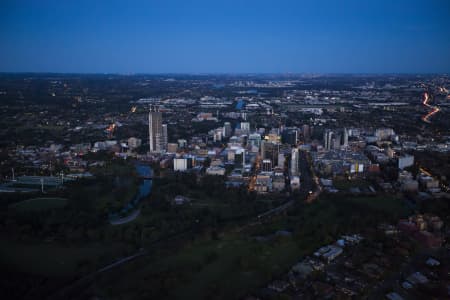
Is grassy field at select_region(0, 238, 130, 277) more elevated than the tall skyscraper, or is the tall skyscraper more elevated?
the tall skyscraper

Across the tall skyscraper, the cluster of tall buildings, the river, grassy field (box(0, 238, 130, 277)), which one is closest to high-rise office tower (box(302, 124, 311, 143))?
the cluster of tall buildings

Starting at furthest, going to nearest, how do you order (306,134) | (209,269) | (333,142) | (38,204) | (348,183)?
1. (306,134)
2. (333,142)
3. (348,183)
4. (38,204)
5. (209,269)

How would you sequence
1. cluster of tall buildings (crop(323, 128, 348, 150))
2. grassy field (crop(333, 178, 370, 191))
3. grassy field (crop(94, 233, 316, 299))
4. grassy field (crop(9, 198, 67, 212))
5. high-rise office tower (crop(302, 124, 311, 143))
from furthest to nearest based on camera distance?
high-rise office tower (crop(302, 124, 311, 143)) → cluster of tall buildings (crop(323, 128, 348, 150)) → grassy field (crop(333, 178, 370, 191)) → grassy field (crop(9, 198, 67, 212)) → grassy field (crop(94, 233, 316, 299))

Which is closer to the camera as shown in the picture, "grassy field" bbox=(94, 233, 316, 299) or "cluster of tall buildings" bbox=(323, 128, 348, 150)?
"grassy field" bbox=(94, 233, 316, 299)

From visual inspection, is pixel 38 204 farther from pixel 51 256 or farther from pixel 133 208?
pixel 51 256

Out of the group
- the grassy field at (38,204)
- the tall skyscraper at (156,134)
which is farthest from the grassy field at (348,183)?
the grassy field at (38,204)

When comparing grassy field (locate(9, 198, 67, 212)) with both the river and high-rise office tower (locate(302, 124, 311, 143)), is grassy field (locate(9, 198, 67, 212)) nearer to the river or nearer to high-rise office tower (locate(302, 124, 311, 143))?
the river

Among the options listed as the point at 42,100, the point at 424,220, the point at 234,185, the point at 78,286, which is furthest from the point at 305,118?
the point at 78,286

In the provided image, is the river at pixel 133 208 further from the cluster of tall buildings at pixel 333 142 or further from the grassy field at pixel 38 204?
the cluster of tall buildings at pixel 333 142

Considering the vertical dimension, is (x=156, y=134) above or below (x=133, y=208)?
above

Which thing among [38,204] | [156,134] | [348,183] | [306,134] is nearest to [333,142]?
[306,134]
